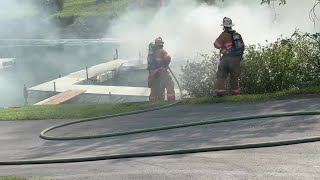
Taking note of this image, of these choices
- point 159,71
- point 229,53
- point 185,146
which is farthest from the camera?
point 159,71

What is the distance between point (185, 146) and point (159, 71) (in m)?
5.25

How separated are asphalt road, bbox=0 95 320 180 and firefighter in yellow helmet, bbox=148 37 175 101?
226cm

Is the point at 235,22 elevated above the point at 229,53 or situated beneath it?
elevated above

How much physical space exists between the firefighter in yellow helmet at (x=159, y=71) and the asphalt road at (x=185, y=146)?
2265 mm

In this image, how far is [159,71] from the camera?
11.4m

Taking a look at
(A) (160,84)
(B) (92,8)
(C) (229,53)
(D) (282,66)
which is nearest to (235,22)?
(A) (160,84)

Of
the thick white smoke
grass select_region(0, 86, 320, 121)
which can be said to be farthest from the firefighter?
the thick white smoke

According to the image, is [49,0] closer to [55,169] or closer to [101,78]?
[101,78]

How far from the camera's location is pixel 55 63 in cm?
4266

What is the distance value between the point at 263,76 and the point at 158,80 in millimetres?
2738

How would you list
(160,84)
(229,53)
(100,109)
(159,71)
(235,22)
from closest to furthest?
(229,53) < (100,109) < (159,71) < (160,84) < (235,22)

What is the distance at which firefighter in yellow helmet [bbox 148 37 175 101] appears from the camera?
11.2 m

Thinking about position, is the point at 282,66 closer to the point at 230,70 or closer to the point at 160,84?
the point at 230,70

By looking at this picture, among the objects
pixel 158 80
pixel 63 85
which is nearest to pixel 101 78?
pixel 63 85
